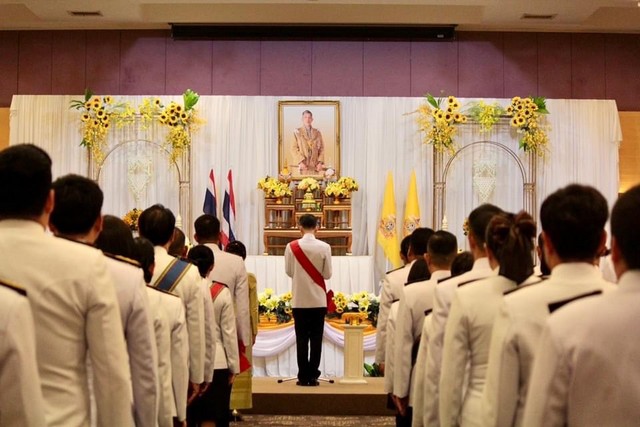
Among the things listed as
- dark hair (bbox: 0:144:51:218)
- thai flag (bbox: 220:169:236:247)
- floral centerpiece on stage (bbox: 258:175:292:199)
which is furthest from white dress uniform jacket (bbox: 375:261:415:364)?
floral centerpiece on stage (bbox: 258:175:292:199)

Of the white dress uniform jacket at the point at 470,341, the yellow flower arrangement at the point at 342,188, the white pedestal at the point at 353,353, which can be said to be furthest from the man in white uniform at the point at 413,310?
the yellow flower arrangement at the point at 342,188

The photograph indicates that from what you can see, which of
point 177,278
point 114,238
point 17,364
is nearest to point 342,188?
point 177,278

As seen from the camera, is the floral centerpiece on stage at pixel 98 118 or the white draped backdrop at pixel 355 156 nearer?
the floral centerpiece on stage at pixel 98 118

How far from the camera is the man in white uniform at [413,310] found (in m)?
5.03

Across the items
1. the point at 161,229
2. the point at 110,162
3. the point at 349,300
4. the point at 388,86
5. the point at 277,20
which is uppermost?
the point at 277,20

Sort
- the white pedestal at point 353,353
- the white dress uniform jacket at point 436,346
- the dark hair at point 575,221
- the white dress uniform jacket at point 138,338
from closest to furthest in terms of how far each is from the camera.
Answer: the dark hair at point 575,221
the white dress uniform jacket at point 138,338
the white dress uniform jacket at point 436,346
the white pedestal at point 353,353

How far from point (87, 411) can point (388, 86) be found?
41.1ft

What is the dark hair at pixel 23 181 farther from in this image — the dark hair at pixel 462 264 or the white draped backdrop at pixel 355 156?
the white draped backdrop at pixel 355 156

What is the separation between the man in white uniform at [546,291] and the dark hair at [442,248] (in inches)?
80.8

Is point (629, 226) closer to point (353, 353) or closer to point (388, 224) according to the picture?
point (353, 353)

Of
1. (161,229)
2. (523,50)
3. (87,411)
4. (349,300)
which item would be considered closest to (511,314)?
(87,411)

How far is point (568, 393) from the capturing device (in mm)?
2051

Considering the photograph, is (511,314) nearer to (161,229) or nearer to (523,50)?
(161,229)

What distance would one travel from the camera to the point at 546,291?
2.79 metres
